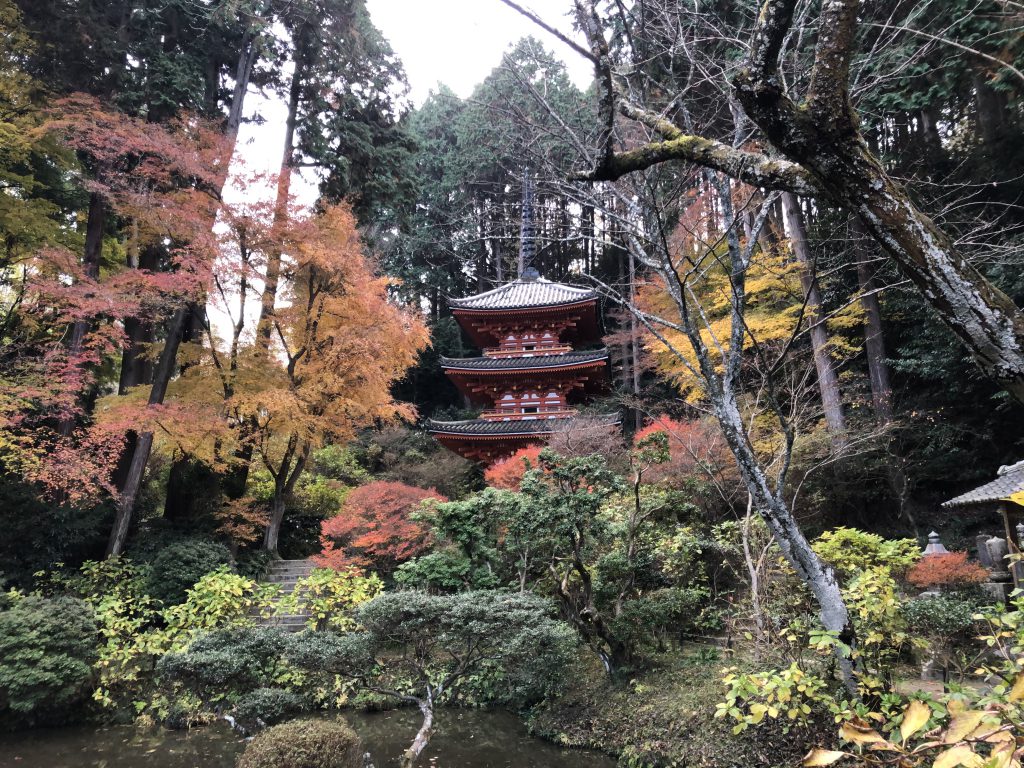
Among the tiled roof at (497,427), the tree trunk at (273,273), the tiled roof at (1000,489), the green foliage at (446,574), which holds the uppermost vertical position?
the tree trunk at (273,273)

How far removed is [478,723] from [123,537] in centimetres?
662

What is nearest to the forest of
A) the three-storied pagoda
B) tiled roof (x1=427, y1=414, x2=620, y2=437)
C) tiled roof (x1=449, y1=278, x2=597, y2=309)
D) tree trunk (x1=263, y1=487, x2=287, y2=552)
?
tree trunk (x1=263, y1=487, x2=287, y2=552)

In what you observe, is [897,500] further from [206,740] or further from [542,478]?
[206,740]

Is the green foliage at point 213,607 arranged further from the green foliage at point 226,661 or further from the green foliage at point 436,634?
the green foliage at point 436,634

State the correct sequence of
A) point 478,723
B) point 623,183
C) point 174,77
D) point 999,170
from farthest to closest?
point 174,77, point 999,170, point 478,723, point 623,183

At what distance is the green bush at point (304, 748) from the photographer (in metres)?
4.44

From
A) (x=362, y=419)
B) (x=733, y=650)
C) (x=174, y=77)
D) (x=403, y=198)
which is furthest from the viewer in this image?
(x=403, y=198)

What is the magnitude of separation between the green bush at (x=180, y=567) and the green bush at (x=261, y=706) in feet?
11.6

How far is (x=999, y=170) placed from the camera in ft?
30.4

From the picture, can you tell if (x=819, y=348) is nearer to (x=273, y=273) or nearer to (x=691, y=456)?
(x=691, y=456)

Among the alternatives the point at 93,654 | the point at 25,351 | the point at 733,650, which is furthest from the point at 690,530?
the point at 25,351

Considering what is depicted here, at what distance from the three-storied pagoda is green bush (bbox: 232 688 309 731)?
773 centimetres

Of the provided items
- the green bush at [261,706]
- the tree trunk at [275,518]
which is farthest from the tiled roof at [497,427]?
the green bush at [261,706]

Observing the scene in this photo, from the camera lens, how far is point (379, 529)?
33.1 feet
